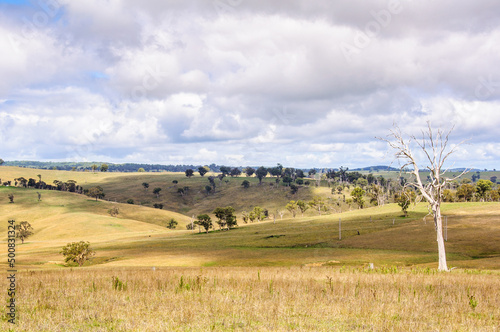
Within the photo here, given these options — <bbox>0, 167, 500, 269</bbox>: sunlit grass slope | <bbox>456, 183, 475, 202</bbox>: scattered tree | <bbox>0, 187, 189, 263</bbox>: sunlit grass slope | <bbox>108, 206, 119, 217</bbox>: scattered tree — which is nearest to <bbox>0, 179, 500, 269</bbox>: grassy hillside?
<bbox>0, 167, 500, 269</bbox>: sunlit grass slope

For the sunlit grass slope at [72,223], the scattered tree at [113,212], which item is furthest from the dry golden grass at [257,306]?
the scattered tree at [113,212]

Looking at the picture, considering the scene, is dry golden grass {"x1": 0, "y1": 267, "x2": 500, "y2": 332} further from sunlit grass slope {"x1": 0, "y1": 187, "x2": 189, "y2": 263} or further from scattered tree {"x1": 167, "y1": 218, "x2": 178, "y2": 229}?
scattered tree {"x1": 167, "y1": 218, "x2": 178, "y2": 229}

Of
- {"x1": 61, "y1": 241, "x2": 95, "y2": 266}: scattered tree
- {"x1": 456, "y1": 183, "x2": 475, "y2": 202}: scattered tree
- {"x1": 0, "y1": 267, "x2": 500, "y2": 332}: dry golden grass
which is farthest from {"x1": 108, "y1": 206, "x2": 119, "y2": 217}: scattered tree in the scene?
{"x1": 0, "y1": 267, "x2": 500, "y2": 332}: dry golden grass

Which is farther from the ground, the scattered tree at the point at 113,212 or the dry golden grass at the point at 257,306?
the dry golden grass at the point at 257,306

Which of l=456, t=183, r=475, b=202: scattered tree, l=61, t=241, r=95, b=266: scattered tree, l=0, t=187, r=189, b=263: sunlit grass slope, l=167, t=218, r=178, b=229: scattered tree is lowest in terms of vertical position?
l=167, t=218, r=178, b=229: scattered tree

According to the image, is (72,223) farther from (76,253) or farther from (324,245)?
(324,245)

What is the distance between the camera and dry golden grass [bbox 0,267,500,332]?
40.2ft

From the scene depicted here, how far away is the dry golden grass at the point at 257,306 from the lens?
12.2 m

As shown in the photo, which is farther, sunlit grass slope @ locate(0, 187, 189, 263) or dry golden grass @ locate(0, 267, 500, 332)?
sunlit grass slope @ locate(0, 187, 189, 263)

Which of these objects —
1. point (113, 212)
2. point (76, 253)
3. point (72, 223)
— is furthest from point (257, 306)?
point (113, 212)

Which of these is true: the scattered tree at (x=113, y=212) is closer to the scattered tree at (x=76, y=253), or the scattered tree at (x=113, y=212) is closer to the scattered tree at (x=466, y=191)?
the scattered tree at (x=76, y=253)

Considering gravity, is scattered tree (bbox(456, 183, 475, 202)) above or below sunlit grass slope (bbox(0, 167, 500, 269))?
above

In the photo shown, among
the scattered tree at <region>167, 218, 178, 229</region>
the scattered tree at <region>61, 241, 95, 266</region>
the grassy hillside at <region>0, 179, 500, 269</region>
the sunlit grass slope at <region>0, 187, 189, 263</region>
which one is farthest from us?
the scattered tree at <region>167, 218, 178, 229</region>

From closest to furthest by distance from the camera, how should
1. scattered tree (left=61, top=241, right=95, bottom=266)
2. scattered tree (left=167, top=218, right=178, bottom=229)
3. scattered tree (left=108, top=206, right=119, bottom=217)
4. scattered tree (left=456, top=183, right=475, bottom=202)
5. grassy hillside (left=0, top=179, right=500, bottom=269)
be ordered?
1. grassy hillside (left=0, top=179, right=500, bottom=269)
2. scattered tree (left=61, top=241, right=95, bottom=266)
3. scattered tree (left=456, top=183, right=475, bottom=202)
4. scattered tree (left=167, top=218, right=178, bottom=229)
5. scattered tree (left=108, top=206, right=119, bottom=217)
